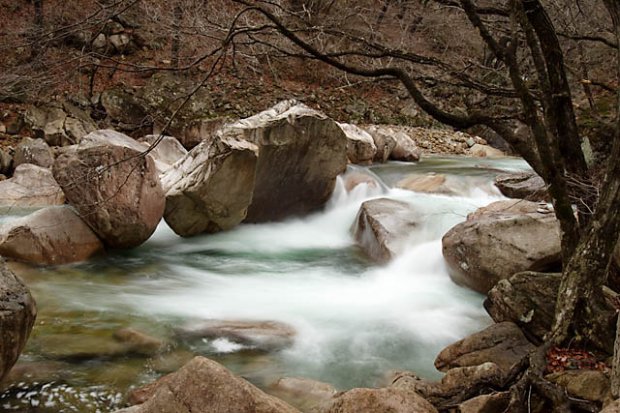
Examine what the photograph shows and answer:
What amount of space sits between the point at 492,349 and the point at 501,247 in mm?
2223

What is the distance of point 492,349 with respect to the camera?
3.77 m

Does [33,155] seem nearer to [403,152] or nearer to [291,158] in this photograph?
[291,158]

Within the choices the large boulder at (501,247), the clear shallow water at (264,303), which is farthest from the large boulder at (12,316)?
the large boulder at (501,247)

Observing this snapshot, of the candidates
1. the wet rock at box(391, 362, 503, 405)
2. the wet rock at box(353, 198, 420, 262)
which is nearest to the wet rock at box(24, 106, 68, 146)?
the wet rock at box(353, 198, 420, 262)

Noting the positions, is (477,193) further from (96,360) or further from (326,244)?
(96,360)

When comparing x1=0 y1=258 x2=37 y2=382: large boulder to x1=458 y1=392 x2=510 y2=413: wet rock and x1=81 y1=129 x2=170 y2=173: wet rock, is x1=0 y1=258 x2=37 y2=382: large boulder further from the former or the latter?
x1=81 y1=129 x2=170 y2=173: wet rock

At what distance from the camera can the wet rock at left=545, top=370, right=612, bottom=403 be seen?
8.36 feet

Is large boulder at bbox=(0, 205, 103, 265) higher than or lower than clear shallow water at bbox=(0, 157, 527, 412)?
higher

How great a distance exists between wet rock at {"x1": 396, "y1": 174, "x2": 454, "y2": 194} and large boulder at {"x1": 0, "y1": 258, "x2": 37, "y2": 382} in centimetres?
848

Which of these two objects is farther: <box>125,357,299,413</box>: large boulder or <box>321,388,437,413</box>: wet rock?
<box>321,388,437,413</box>: wet rock

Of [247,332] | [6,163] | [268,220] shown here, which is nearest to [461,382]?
[247,332]

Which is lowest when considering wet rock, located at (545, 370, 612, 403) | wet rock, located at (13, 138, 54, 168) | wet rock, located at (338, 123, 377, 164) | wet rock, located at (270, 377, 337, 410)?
wet rock, located at (270, 377, 337, 410)

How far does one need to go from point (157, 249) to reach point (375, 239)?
132 inches

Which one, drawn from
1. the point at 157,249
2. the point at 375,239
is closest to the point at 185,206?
the point at 157,249
